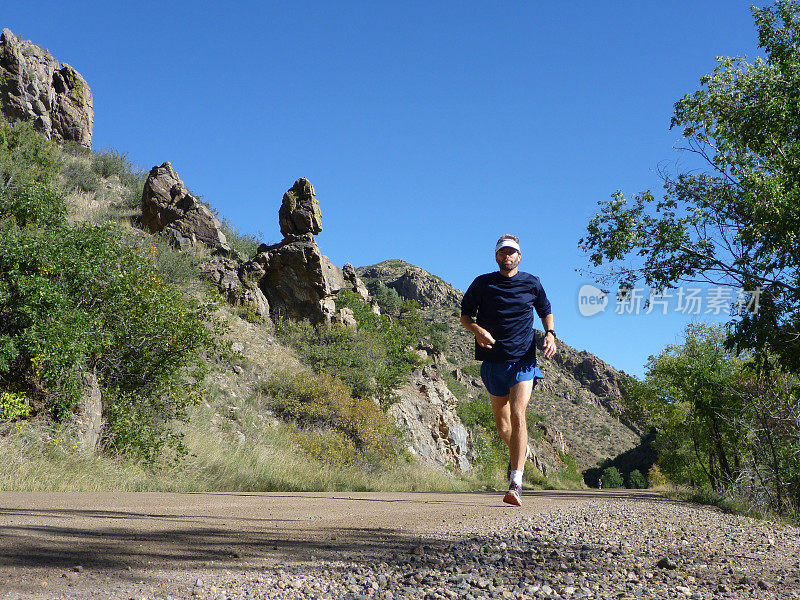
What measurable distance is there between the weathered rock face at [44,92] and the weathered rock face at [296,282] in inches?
664

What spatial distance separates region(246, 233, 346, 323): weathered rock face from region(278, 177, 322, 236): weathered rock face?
4.44 feet

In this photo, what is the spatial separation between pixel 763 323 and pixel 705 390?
578 centimetres

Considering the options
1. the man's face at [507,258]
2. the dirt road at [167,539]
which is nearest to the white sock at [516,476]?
the dirt road at [167,539]

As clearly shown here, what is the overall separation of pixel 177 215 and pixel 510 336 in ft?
→ 73.5

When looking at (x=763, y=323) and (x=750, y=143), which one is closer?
(x=763, y=323)

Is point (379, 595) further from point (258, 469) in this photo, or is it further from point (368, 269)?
point (368, 269)

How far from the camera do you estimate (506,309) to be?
18.4 feet

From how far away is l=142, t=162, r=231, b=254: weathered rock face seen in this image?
971 inches

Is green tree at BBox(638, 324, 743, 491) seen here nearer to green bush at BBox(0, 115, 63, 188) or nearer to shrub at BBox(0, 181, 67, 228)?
shrub at BBox(0, 181, 67, 228)

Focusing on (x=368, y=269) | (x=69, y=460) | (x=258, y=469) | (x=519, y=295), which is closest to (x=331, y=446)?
(x=258, y=469)

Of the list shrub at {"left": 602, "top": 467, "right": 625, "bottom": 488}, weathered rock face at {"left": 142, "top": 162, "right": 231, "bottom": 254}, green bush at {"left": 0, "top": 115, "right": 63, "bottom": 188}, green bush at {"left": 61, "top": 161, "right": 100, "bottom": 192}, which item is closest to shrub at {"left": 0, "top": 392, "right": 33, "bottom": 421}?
weathered rock face at {"left": 142, "top": 162, "right": 231, "bottom": 254}

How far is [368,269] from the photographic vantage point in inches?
3903

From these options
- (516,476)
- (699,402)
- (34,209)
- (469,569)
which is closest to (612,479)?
(699,402)

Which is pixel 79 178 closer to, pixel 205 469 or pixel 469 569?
pixel 205 469
